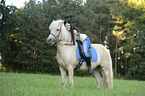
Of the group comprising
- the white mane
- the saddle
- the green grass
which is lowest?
the green grass

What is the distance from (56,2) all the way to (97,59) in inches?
1239

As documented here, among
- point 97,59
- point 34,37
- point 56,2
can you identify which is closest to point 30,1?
point 56,2

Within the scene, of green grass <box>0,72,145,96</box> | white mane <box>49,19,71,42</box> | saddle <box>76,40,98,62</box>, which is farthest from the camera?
saddle <box>76,40,98,62</box>

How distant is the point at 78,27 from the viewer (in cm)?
3219

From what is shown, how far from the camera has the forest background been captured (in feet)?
92.3

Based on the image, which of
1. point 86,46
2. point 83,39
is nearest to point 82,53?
point 86,46

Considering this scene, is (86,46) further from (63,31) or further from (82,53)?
(63,31)

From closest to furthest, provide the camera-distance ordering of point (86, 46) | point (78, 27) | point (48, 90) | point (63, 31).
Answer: point (48, 90), point (63, 31), point (86, 46), point (78, 27)

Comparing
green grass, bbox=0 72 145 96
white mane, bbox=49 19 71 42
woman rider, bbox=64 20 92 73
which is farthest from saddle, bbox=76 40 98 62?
green grass, bbox=0 72 145 96

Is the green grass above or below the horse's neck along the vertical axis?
below

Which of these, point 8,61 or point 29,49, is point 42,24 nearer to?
point 29,49

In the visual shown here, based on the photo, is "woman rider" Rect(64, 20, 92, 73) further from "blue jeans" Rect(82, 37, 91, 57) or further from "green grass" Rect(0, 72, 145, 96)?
"green grass" Rect(0, 72, 145, 96)

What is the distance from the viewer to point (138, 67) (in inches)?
1104

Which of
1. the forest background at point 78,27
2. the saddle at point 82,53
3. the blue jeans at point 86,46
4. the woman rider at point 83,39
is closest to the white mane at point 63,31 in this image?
the woman rider at point 83,39
